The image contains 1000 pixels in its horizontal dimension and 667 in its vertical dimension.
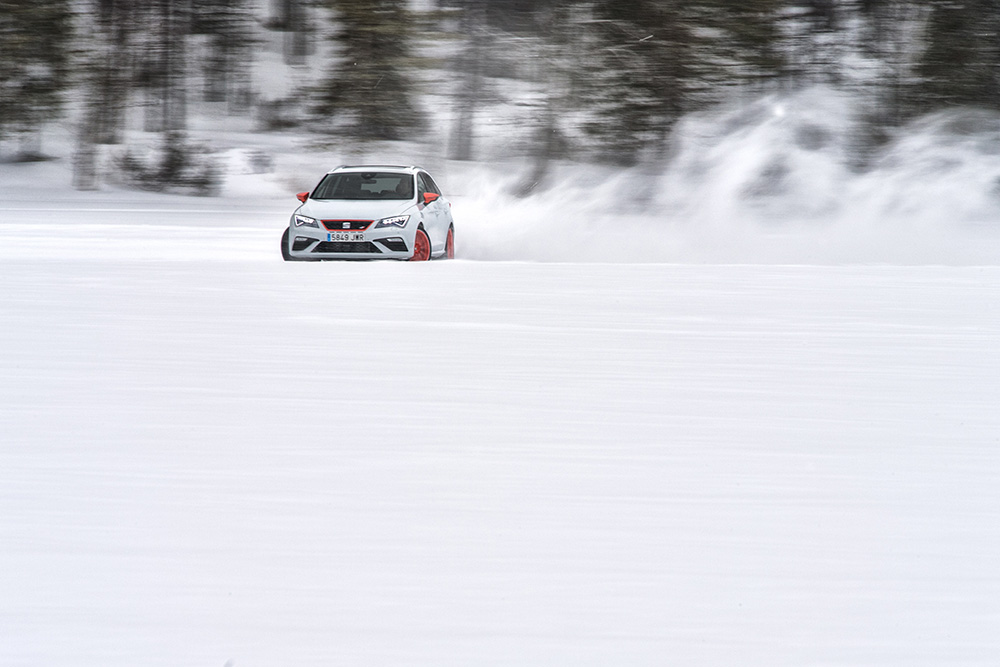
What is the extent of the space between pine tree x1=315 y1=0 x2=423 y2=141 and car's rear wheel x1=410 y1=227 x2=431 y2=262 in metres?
24.2

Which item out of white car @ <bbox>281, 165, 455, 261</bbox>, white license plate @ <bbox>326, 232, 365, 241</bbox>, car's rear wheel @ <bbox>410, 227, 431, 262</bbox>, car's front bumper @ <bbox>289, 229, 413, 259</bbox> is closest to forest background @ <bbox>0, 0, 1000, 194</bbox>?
white car @ <bbox>281, 165, 455, 261</bbox>

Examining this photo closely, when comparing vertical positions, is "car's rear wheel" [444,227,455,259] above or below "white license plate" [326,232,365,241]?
below

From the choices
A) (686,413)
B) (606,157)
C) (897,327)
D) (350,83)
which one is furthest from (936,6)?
(686,413)

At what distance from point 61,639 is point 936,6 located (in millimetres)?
36853

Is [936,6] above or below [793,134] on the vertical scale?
above

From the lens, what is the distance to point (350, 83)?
3809cm

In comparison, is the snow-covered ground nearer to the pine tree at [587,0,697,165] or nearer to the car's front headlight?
the car's front headlight

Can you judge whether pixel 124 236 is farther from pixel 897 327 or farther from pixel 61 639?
pixel 61 639

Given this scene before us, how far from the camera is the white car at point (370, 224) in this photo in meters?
14.2

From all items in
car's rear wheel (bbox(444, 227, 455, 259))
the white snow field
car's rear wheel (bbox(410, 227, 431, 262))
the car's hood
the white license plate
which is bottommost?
car's rear wheel (bbox(444, 227, 455, 259))

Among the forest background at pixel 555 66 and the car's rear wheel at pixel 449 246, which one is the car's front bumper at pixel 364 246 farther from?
the forest background at pixel 555 66

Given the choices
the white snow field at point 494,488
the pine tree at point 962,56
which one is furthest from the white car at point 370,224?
the pine tree at point 962,56

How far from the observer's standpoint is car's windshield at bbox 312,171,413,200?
14781 mm

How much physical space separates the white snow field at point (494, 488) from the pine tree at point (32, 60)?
3133 centimetres
